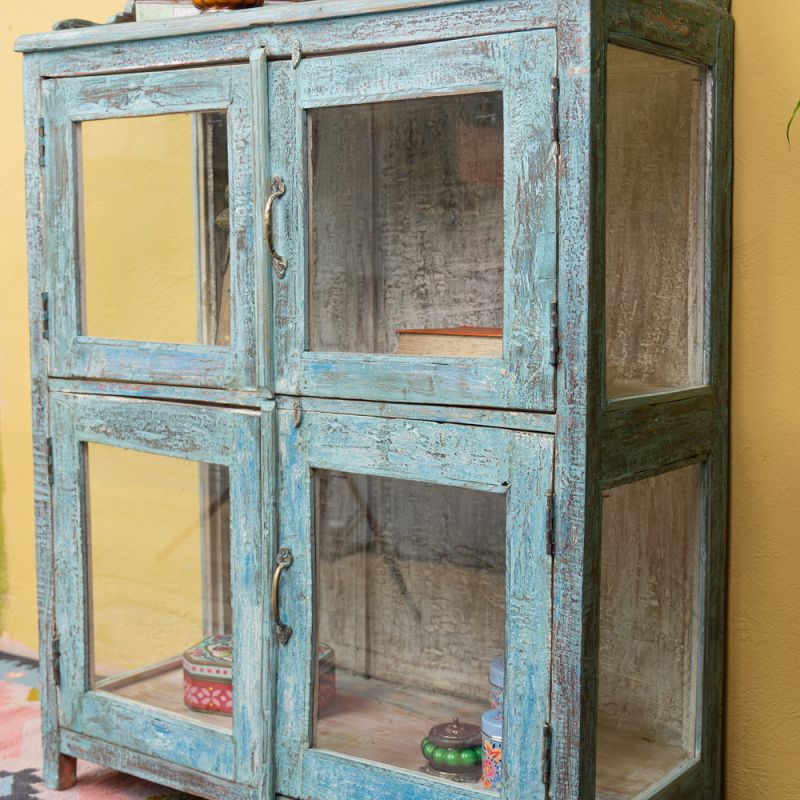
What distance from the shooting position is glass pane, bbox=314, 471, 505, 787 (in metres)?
1.78

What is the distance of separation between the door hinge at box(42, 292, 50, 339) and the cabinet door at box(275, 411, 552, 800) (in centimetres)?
54

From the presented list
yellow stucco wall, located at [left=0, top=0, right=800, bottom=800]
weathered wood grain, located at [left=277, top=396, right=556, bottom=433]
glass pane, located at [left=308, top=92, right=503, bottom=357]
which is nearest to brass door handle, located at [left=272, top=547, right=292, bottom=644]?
weathered wood grain, located at [left=277, top=396, right=556, bottom=433]

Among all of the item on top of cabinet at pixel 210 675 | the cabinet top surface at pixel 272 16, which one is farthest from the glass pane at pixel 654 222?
the item on top of cabinet at pixel 210 675

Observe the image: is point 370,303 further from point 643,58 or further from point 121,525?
point 121,525

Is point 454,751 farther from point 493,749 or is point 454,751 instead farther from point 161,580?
point 161,580

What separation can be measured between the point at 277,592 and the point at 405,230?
1.97ft

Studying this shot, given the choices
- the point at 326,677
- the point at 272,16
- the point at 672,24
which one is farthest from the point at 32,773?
the point at 672,24

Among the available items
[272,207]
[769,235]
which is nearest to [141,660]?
[272,207]

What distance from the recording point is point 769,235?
191cm

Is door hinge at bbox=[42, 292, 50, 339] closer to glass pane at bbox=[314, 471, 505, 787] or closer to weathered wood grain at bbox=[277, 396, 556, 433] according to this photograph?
weathered wood grain at bbox=[277, 396, 556, 433]

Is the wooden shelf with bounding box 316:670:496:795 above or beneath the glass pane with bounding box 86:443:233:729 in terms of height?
beneath

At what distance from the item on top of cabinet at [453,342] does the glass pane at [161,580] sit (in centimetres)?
43

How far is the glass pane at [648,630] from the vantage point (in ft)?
5.54

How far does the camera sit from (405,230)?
1.82 metres
